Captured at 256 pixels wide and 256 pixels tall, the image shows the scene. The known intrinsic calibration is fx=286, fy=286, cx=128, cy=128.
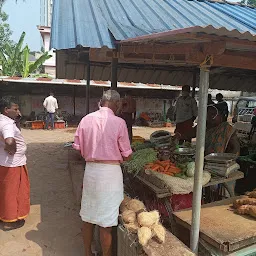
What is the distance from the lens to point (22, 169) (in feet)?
13.4

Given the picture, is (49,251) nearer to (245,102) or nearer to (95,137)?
(95,137)

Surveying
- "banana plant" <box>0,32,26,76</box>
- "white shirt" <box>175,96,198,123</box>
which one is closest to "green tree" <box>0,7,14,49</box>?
"banana plant" <box>0,32,26,76</box>

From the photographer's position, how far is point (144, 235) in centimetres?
249

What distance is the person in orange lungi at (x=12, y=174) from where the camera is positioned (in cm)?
379

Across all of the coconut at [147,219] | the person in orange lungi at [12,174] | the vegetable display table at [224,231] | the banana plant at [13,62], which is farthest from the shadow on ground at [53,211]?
the banana plant at [13,62]

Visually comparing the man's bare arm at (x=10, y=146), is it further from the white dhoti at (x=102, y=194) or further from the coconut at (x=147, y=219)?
the coconut at (x=147, y=219)

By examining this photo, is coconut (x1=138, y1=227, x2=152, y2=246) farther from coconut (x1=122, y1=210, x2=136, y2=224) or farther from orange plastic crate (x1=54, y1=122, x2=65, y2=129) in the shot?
orange plastic crate (x1=54, y1=122, x2=65, y2=129)

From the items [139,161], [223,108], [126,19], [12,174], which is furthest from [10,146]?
[223,108]

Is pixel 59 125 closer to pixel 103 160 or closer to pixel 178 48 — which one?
pixel 103 160

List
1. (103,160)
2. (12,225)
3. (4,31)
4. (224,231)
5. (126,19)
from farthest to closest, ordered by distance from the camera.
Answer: (4,31) < (126,19) < (12,225) < (103,160) < (224,231)

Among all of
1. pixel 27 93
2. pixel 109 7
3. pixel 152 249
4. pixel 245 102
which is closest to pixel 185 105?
pixel 109 7

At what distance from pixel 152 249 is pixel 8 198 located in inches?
94.9

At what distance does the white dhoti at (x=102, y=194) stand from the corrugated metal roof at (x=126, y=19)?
69.0 inches

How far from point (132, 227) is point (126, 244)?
179 mm
